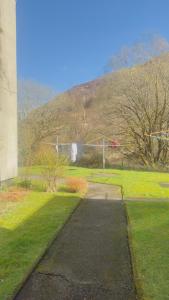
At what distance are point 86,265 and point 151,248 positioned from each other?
1.08m

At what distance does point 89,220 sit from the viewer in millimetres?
6500

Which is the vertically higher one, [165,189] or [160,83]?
[160,83]

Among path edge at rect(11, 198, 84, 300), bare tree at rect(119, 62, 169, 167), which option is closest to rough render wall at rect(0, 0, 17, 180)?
path edge at rect(11, 198, 84, 300)

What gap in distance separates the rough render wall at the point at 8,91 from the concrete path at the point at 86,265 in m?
4.04

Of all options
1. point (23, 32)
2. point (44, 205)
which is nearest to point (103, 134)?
point (23, 32)

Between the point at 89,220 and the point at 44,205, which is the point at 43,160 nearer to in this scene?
the point at 44,205

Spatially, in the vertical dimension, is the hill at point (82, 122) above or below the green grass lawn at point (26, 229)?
above

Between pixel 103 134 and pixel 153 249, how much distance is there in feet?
66.3

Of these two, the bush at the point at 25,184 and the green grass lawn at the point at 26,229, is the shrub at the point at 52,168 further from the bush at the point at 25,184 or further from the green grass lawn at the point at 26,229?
the green grass lawn at the point at 26,229

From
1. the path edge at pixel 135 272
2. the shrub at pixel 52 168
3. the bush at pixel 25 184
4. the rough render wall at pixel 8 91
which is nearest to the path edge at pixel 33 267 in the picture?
the path edge at pixel 135 272

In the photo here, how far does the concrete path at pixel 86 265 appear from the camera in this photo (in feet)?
11.1

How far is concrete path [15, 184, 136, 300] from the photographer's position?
3.37 m

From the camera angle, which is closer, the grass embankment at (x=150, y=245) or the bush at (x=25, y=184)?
the grass embankment at (x=150, y=245)

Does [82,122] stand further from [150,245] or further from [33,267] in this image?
[33,267]
